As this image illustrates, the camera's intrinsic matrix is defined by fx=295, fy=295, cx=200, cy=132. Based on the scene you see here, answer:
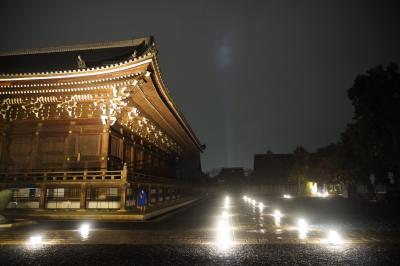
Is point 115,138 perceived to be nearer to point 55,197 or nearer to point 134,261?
point 55,197

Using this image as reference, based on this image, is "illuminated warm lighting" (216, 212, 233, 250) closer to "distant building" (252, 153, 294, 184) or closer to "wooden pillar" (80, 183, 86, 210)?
"wooden pillar" (80, 183, 86, 210)

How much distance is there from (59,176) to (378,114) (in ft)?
84.5

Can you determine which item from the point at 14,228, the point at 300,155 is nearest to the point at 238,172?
the point at 300,155

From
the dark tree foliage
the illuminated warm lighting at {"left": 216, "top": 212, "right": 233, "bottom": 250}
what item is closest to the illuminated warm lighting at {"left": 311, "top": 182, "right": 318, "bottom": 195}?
the dark tree foliage

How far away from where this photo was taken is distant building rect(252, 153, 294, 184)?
63606 millimetres

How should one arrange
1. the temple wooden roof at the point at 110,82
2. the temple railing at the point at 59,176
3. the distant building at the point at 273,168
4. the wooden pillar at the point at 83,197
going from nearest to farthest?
1. the temple wooden roof at the point at 110,82
2. the temple railing at the point at 59,176
3. the wooden pillar at the point at 83,197
4. the distant building at the point at 273,168

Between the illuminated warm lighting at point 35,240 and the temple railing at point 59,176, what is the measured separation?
21.0 ft

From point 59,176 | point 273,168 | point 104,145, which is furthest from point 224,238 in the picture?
point 273,168

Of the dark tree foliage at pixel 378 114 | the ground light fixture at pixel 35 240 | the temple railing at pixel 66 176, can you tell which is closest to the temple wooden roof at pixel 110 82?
the temple railing at pixel 66 176

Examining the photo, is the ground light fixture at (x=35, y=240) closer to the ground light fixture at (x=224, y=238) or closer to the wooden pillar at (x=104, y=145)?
the ground light fixture at (x=224, y=238)

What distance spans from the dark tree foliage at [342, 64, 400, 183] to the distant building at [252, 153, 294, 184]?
34.8m

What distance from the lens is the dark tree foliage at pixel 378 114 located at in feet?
81.5

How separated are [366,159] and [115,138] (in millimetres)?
24675

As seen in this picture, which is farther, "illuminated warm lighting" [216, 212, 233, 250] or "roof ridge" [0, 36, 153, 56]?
"roof ridge" [0, 36, 153, 56]
